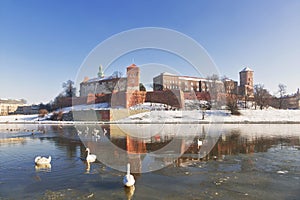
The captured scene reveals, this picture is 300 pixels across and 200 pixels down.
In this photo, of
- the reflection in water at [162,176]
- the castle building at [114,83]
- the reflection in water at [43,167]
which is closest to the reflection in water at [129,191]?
the reflection in water at [162,176]

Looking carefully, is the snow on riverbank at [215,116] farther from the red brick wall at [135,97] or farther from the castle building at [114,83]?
the castle building at [114,83]

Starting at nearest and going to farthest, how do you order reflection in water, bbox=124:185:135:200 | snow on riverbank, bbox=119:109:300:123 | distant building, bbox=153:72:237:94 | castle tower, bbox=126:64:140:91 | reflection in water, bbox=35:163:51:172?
reflection in water, bbox=124:185:135:200
reflection in water, bbox=35:163:51:172
snow on riverbank, bbox=119:109:300:123
distant building, bbox=153:72:237:94
castle tower, bbox=126:64:140:91

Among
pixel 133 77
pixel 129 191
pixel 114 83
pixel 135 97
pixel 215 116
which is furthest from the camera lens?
pixel 114 83

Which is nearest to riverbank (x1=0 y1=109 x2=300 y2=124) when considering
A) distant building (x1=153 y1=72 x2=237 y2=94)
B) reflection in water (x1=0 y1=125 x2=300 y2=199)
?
distant building (x1=153 y1=72 x2=237 y2=94)

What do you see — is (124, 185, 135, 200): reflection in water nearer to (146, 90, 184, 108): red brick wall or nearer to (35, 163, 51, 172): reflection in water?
(35, 163, 51, 172): reflection in water

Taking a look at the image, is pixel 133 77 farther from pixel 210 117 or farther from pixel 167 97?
pixel 210 117

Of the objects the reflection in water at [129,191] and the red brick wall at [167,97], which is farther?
the red brick wall at [167,97]

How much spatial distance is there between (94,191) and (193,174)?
4.29m

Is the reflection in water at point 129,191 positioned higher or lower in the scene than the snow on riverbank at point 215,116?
lower

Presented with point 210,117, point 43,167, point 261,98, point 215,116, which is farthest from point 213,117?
point 43,167

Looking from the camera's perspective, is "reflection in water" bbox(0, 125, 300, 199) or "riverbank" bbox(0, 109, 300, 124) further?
"riverbank" bbox(0, 109, 300, 124)

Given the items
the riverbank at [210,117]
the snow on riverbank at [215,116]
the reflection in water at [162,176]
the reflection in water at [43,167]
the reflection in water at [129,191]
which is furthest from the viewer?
the snow on riverbank at [215,116]

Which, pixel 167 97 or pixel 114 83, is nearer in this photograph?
pixel 167 97

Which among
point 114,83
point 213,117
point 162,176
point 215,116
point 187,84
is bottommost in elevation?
point 162,176
